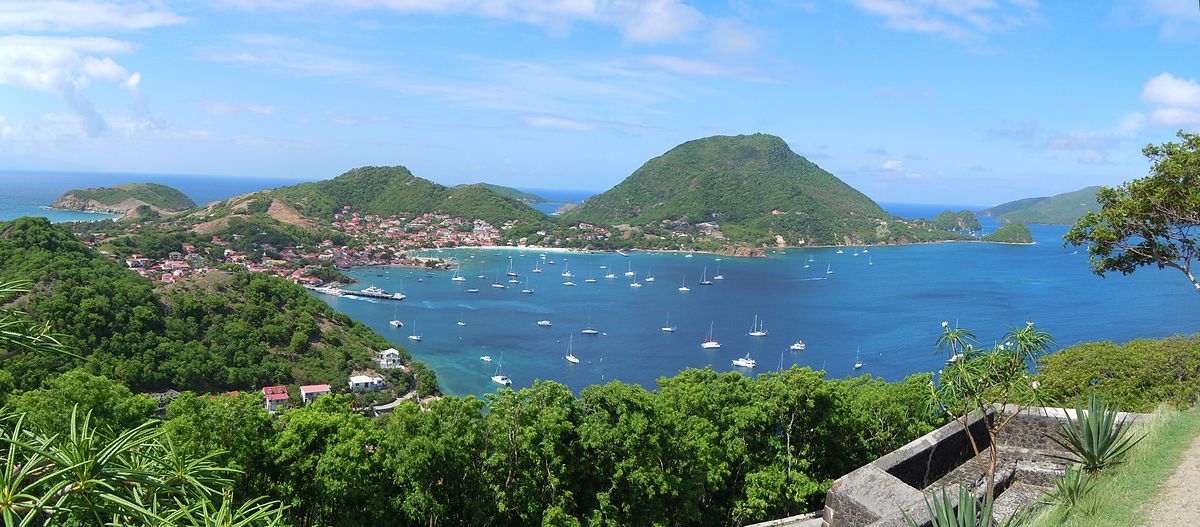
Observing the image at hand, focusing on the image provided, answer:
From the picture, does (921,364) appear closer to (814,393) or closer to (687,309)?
(687,309)

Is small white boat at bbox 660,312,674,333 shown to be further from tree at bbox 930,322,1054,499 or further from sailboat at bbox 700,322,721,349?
tree at bbox 930,322,1054,499

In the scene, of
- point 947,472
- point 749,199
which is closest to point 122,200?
point 749,199

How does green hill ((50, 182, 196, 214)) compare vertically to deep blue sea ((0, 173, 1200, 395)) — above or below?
above

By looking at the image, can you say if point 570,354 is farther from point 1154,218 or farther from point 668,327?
point 1154,218

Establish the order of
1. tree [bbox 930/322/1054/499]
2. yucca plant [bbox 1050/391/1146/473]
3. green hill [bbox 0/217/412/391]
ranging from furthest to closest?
green hill [bbox 0/217/412/391], tree [bbox 930/322/1054/499], yucca plant [bbox 1050/391/1146/473]

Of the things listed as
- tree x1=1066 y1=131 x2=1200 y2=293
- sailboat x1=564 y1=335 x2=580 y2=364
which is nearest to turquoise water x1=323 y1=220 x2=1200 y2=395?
sailboat x1=564 y1=335 x2=580 y2=364

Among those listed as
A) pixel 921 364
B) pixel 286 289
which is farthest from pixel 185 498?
pixel 921 364

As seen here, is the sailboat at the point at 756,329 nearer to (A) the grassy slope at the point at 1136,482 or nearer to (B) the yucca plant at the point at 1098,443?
(A) the grassy slope at the point at 1136,482

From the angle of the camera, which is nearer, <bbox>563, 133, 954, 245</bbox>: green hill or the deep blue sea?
the deep blue sea
